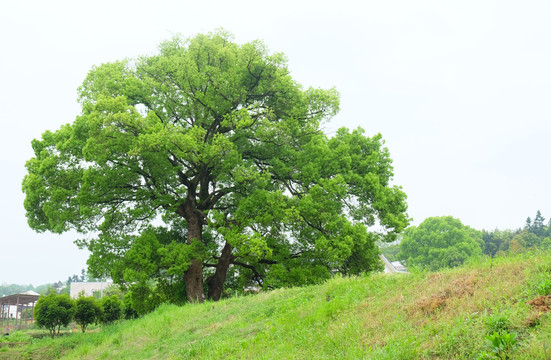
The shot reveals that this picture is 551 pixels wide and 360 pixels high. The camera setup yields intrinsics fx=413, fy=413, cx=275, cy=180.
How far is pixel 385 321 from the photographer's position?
6.49m

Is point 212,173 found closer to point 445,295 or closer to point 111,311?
point 111,311

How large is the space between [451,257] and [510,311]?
5001 cm

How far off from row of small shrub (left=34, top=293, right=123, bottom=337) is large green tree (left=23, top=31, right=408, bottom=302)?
12.5 ft

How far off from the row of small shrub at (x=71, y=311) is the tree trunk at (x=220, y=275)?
6.54 metres

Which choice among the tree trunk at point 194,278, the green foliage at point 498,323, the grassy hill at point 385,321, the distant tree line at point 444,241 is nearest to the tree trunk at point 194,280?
the tree trunk at point 194,278

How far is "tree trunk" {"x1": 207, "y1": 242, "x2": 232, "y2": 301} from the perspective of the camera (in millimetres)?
20016

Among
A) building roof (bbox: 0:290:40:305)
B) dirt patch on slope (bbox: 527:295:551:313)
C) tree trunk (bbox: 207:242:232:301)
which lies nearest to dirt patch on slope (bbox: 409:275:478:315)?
dirt patch on slope (bbox: 527:295:551:313)

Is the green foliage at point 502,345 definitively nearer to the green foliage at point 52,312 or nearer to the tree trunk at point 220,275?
the tree trunk at point 220,275

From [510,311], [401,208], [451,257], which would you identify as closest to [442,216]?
[451,257]

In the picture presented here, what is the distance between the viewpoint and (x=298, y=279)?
1708 centimetres

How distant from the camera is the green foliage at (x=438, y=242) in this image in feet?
169

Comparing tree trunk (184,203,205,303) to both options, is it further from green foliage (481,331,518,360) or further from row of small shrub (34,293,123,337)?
green foliage (481,331,518,360)

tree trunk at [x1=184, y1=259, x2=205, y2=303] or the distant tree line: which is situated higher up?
the distant tree line

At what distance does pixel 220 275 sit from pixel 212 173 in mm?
5111
